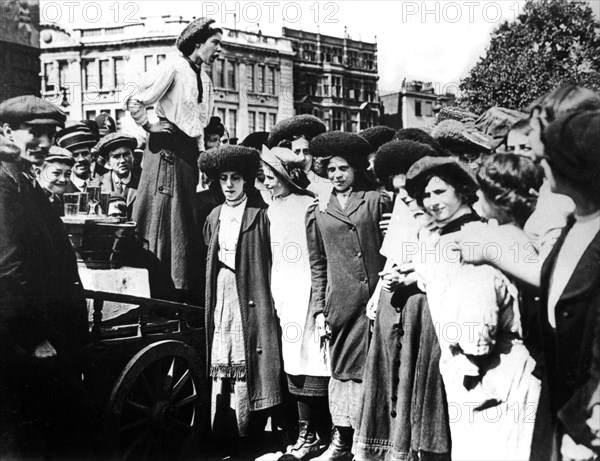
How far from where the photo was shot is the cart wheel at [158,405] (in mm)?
4848

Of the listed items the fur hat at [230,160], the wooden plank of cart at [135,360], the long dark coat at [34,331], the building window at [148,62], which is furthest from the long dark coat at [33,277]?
the building window at [148,62]

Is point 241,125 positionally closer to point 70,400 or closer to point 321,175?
point 321,175

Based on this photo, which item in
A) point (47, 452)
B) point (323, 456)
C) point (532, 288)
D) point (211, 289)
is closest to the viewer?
point (532, 288)

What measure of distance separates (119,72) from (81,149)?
2.16 feet

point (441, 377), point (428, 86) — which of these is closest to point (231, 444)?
point (441, 377)

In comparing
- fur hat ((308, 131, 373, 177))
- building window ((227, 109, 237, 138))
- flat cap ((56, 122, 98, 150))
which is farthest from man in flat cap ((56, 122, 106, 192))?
fur hat ((308, 131, 373, 177))

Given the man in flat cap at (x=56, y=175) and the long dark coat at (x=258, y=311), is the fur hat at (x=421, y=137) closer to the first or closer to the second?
the long dark coat at (x=258, y=311)

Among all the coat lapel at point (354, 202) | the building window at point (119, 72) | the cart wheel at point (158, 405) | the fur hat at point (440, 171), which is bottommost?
the cart wheel at point (158, 405)

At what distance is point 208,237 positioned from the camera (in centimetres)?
541

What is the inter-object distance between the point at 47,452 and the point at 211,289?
5.02 ft

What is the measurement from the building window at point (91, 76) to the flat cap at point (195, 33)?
61 centimetres

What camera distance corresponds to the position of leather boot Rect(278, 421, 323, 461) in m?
5.14

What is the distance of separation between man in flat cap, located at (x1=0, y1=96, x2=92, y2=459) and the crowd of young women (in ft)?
3.50

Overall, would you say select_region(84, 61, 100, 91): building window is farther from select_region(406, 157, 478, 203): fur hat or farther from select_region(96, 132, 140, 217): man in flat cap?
select_region(406, 157, 478, 203): fur hat
